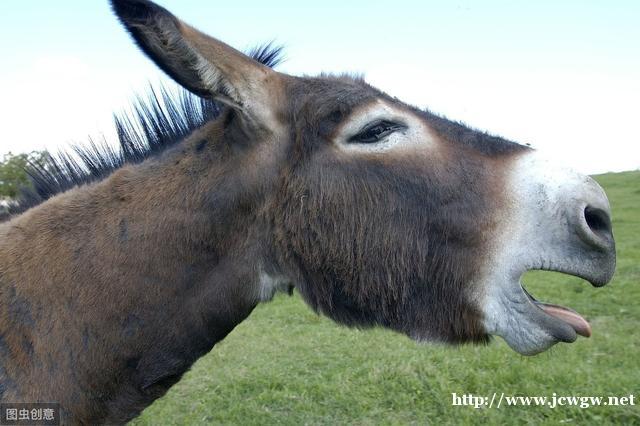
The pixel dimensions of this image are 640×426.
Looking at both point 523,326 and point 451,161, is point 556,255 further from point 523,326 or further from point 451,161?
point 451,161

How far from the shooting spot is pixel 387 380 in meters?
5.41

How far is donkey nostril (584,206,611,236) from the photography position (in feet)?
6.32

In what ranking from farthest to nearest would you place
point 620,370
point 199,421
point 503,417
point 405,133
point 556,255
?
point 620,370, point 199,421, point 503,417, point 405,133, point 556,255

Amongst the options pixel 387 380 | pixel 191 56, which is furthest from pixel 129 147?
pixel 387 380

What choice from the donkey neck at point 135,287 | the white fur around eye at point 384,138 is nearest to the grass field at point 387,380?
the donkey neck at point 135,287

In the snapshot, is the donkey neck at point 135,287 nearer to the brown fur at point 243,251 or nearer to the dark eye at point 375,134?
the brown fur at point 243,251

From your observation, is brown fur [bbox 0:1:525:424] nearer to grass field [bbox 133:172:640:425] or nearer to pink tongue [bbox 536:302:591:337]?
pink tongue [bbox 536:302:591:337]

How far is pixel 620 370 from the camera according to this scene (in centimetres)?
535

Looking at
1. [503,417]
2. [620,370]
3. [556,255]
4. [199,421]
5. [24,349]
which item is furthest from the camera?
[620,370]

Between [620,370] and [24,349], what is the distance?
5.67m

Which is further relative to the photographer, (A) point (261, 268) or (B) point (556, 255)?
(A) point (261, 268)

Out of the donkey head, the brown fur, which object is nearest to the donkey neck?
the brown fur

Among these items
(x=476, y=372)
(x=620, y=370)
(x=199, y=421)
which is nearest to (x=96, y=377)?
(x=199, y=421)

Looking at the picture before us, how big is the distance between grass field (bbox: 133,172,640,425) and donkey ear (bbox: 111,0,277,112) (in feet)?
12.0
